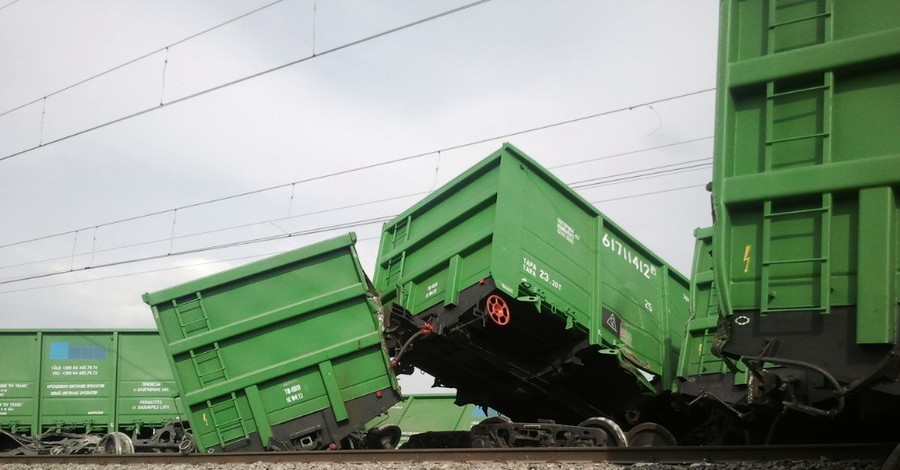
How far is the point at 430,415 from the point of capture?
1532 centimetres

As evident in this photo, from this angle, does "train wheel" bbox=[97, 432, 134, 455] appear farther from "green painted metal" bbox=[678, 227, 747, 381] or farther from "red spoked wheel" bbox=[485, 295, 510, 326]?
"green painted metal" bbox=[678, 227, 747, 381]

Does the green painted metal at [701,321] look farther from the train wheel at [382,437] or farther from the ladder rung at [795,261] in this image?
the train wheel at [382,437]

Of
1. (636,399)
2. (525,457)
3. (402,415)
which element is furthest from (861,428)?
(402,415)

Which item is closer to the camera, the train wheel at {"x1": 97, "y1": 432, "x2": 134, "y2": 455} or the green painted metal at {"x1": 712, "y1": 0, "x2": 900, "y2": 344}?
the green painted metal at {"x1": 712, "y1": 0, "x2": 900, "y2": 344}

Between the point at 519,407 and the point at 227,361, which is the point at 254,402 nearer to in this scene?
the point at 227,361

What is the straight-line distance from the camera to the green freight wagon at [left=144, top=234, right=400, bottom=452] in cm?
968

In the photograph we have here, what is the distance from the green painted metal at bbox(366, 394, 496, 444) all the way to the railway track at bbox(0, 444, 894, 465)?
19.4ft

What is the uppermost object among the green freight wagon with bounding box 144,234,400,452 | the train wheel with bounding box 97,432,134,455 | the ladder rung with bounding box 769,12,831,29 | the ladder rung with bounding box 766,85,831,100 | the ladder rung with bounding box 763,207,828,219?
the ladder rung with bounding box 769,12,831,29

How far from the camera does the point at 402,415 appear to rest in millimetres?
15422

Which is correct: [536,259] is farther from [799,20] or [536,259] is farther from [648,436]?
[799,20]

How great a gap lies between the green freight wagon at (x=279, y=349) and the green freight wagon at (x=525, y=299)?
54 cm

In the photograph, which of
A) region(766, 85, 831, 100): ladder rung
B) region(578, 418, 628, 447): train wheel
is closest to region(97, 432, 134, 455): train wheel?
region(578, 418, 628, 447): train wheel

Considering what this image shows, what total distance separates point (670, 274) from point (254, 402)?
19.1ft

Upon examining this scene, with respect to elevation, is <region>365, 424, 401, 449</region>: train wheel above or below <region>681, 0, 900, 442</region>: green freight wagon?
below
